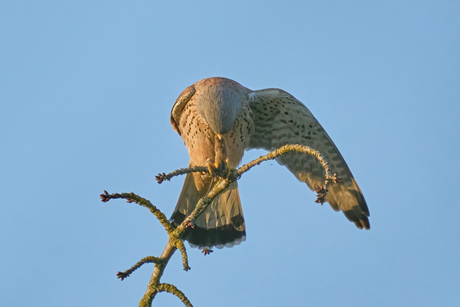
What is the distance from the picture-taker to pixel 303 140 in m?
5.24

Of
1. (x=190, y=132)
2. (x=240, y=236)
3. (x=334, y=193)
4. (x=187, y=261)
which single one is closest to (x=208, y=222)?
(x=240, y=236)

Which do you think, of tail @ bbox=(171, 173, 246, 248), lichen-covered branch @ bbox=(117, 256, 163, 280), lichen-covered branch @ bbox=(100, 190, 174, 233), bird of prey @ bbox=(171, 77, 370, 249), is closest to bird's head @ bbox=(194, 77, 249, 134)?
bird of prey @ bbox=(171, 77, 370, 249)

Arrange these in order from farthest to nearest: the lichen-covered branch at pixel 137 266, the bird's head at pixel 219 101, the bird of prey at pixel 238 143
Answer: the bird of prey at pixel 238 143 → the bird's head at pixel 219 101 → the lichen-covered branch at pixel 137 266

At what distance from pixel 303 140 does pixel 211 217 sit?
1.16 meters

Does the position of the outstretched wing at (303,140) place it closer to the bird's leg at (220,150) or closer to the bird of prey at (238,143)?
the bird of prey at (238,143)

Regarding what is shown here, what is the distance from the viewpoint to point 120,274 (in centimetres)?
246

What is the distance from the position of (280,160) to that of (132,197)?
2.91m

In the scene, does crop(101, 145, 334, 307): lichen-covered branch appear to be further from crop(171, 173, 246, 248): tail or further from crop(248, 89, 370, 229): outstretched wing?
crop(248, 89, 370, 229): outstretched wing

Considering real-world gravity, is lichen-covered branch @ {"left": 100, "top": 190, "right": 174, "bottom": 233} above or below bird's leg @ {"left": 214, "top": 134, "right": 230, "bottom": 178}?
below

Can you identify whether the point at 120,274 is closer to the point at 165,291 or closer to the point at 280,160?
the point at 165,291

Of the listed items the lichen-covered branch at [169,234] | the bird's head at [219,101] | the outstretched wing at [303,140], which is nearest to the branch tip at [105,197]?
the lichen-covered branch at [169,234]

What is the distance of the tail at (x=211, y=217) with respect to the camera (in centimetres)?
498

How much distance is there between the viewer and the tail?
4977 mm

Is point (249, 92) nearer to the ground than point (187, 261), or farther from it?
farther from it
